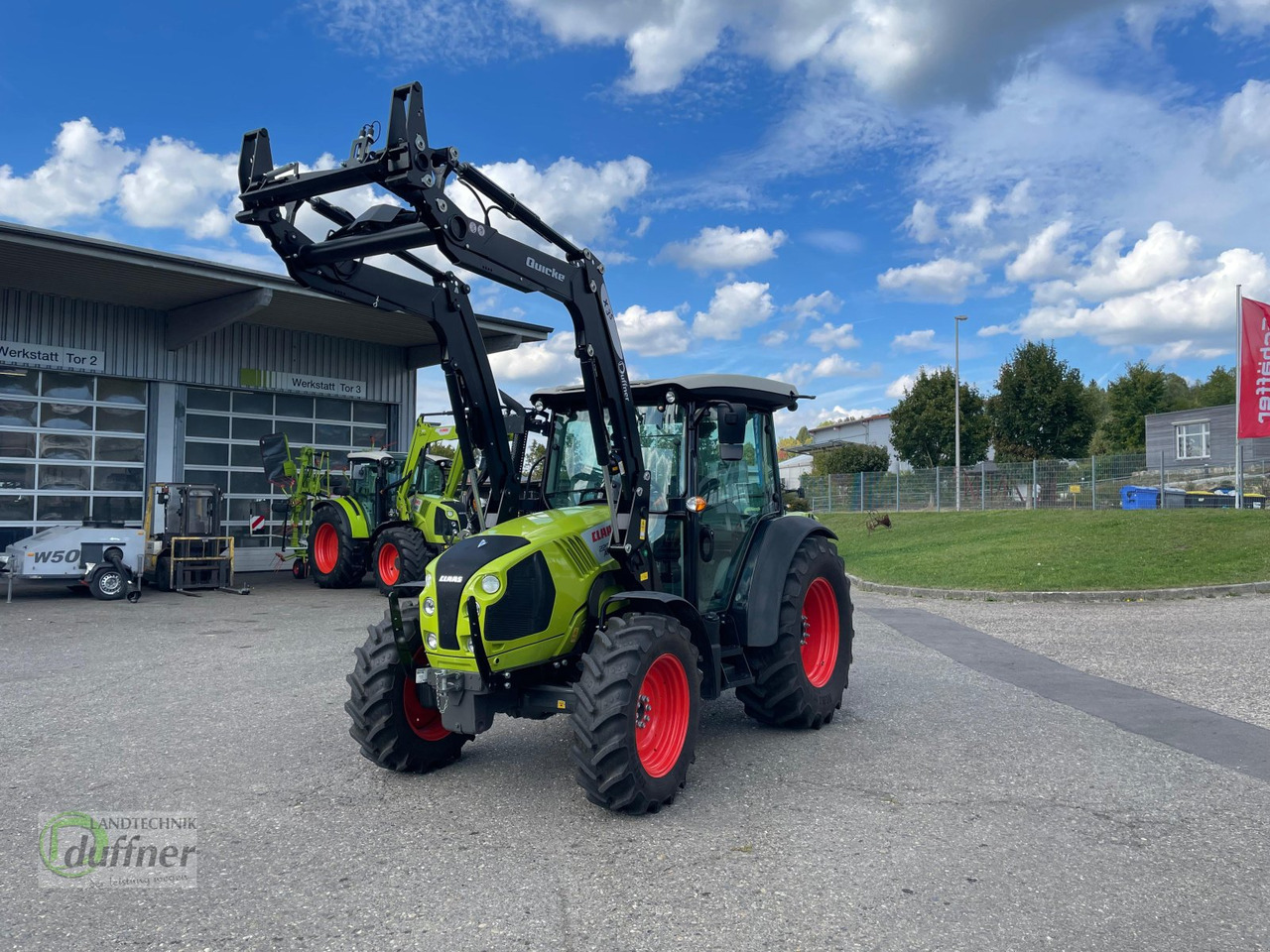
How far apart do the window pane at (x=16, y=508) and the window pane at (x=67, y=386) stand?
1.91 meters

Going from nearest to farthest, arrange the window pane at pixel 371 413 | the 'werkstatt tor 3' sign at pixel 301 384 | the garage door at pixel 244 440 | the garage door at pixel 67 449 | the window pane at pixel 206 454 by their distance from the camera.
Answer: the garage door at pixel 67 449, the window pane at pixel 206 454, the garage door at pixel 244 440, the 'werkstatt tor 3' sign at pixel 301 384, the window pane at pixel 371 413

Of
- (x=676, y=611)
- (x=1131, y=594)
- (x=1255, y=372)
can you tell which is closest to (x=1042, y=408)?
(x=1255, y=372)

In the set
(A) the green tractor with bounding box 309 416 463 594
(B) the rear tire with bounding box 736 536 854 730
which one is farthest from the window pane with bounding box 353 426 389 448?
(B) the rear tire with bounding box 736 536 854 730

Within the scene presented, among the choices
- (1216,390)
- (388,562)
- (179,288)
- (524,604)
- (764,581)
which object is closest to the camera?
(524,604)

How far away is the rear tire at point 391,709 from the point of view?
5387 mm

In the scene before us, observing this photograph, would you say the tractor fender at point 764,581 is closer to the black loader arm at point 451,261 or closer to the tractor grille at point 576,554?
the black loader arm at point 451,261

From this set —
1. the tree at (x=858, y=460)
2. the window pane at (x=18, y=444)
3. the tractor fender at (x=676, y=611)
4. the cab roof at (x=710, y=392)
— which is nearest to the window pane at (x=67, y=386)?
the window pane at (x=18, y=444)

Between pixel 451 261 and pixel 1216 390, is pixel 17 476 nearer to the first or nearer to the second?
pixel 451 261

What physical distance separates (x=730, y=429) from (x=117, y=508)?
1619cm

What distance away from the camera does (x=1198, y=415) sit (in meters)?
42.2

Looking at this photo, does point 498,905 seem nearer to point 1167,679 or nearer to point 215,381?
point 1167,679

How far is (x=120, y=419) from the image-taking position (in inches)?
719

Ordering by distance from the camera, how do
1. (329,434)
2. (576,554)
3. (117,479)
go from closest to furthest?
1. (576,554)
2. (117,479)
3. (329,434)

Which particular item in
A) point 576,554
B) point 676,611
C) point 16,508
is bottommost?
point 676,611
